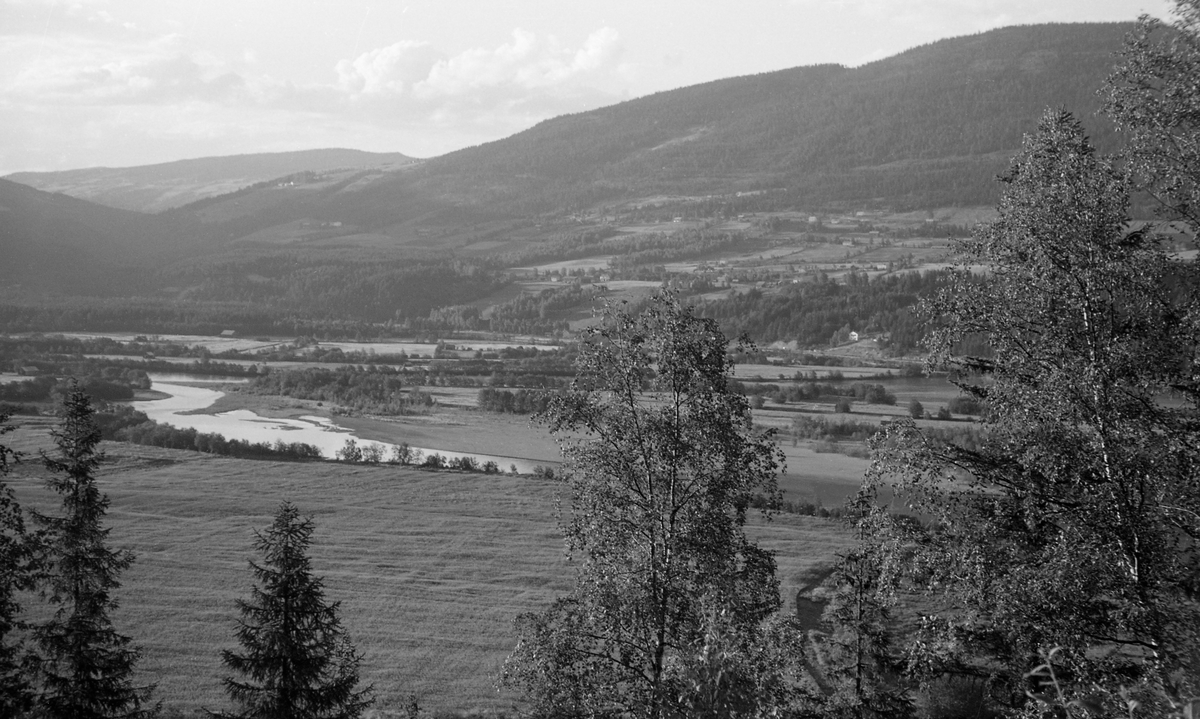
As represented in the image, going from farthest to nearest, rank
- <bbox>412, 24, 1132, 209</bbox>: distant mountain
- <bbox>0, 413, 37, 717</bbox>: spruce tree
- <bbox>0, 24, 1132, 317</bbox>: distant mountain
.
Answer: <bbox>412, 24, 1132, 209</bbox>: distant mountain → <bbox>0, 24, 1132, 317</bbox>: distant mountain → <bbox>0, 413, 37, 717</bbox>: spruce tree

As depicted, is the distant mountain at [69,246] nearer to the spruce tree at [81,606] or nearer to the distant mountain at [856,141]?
the distant mountain at [856,141]

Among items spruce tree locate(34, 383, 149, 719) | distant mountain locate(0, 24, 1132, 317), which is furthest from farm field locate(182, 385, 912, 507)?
distant mountain locate(0, 24, 1132, 317)

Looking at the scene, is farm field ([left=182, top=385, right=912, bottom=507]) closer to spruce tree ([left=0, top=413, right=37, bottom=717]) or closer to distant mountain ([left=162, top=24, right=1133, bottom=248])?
spruce tree ([left=0, top=413, right=37, bottom=717])

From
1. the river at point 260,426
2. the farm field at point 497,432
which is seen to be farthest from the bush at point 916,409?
the river at point 260,426

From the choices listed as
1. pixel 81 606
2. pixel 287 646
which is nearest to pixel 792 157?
pixel 81 606

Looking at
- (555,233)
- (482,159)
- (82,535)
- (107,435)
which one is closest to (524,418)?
(107,435)

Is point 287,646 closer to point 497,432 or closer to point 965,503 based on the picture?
point 965,503
